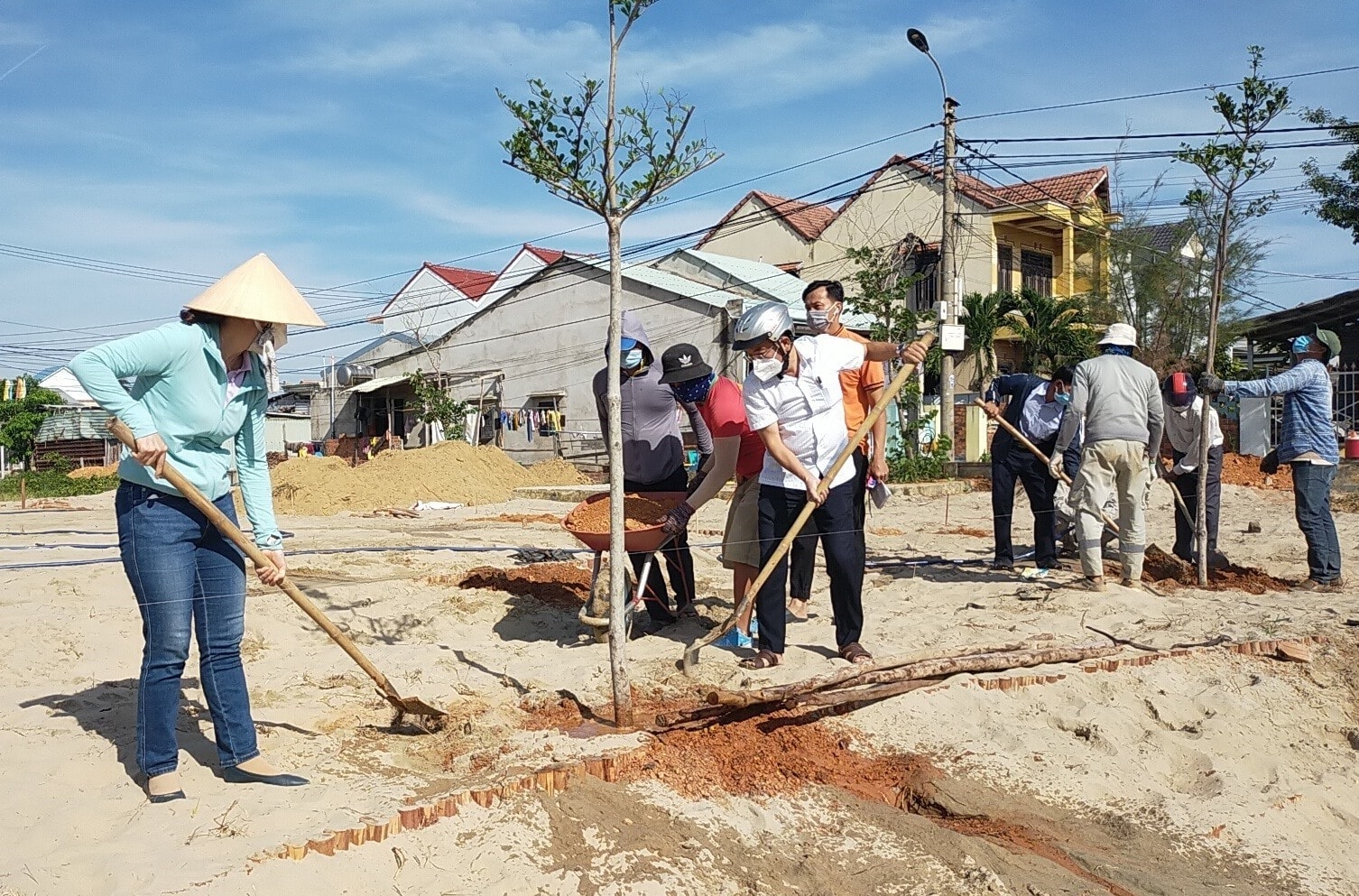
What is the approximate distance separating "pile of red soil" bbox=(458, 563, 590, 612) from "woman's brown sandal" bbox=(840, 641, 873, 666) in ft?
6.52

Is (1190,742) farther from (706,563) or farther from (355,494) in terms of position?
(355,494)

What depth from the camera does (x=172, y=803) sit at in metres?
3.27

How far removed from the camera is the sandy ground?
3.01m

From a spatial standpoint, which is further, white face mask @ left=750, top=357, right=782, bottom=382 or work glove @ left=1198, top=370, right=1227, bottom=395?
work glove @ left=1198, top=370, right=1227, bottom=395

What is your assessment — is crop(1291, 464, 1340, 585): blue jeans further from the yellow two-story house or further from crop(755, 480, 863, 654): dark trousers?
the yellow two-story house

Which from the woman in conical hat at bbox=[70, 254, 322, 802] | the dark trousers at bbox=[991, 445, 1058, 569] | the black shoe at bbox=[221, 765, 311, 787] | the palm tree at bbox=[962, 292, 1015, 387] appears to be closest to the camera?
the woman in conical hat at bbox=[70, 254, 322, 802]

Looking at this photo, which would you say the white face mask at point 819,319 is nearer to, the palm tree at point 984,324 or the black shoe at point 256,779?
the black shoe at point 256,779

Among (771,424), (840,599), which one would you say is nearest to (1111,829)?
(840,599)

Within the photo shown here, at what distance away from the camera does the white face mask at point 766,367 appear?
494 cm

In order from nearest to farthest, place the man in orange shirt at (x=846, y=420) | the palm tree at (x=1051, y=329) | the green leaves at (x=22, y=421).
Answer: the man in orange shirt at (x=846, y=420), the palm tree at (x=1051, y=329), the green leaves at (x=22, y=421)

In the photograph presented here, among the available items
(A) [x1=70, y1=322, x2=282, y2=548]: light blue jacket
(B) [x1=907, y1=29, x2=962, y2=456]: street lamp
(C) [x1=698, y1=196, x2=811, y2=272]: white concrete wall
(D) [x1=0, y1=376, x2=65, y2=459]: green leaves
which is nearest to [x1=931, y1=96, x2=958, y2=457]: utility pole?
(B) [x1=907, y1=29, x2=962, y2=456]: street lamp

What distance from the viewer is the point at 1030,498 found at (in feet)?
25.3

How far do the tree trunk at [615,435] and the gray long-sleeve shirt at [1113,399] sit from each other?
3.88 metres

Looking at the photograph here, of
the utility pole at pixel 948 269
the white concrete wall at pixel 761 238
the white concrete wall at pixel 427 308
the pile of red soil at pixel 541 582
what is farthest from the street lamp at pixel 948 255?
the white concrete wall at pixel 427 308
